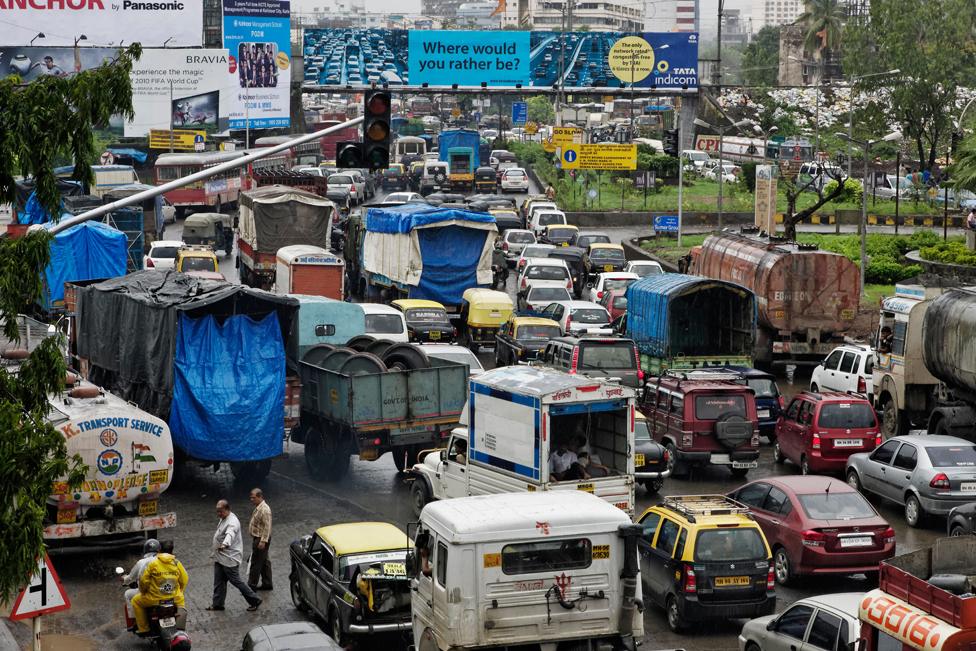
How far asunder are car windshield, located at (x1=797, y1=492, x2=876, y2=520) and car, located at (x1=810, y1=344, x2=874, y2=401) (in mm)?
11192

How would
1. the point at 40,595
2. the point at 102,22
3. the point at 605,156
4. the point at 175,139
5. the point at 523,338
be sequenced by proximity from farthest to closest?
the point at 102,22, the point at 175,139, the point at 605,156, the point at 523,338, the point at 40,595

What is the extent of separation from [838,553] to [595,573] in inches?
204

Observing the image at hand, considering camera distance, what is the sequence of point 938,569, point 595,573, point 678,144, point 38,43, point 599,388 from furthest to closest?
point 38,43 → point 678,144 → point 599,388 → point 595,573 → point 938,569

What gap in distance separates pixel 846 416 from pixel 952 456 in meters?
3.01

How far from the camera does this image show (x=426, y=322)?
34.6m

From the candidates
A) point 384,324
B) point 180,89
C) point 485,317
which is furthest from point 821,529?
point 180,89

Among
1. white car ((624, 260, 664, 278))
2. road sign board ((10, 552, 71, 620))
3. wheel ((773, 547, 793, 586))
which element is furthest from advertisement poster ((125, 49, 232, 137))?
road sign board ((10, 552, 71, 620))

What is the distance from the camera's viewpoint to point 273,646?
1270 centimetres

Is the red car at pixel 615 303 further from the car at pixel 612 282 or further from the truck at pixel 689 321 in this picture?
the truck at pixel 689 321

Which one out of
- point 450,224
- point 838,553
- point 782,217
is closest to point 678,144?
point 782,217

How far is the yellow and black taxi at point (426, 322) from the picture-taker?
34.2 meters

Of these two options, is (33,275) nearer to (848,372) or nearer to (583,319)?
(848,372)

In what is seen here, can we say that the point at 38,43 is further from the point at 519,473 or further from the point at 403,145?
the point at 519,473

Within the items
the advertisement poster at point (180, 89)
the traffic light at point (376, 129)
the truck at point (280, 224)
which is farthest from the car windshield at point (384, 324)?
the advertisement poster at point (180, 89)
